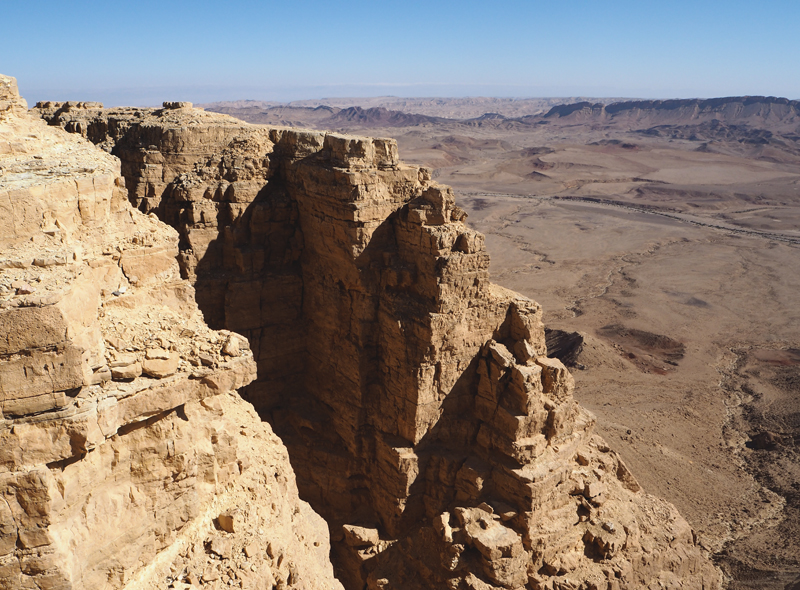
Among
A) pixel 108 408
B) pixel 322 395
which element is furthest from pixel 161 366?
pixel 322 395

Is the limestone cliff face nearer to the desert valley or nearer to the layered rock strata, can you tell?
the desert valley

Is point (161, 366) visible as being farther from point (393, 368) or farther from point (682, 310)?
point (682, 310)

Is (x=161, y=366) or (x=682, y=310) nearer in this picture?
(x=161, y=366)

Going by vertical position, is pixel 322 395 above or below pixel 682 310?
above

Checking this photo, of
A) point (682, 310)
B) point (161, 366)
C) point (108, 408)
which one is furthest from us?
point (682, 310)

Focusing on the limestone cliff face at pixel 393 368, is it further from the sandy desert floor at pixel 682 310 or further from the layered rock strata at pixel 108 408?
the layered rock strata at pixel 108 408

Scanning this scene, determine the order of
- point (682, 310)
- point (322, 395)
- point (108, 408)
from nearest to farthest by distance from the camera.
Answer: point (108, 408) → point (322, 395) → point (682, 310)

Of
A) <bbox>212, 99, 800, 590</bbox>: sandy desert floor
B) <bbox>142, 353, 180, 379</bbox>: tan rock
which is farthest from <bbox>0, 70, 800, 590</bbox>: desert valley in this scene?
<bbox>212, 99, 800, 590</bbox>: sandy desert floor

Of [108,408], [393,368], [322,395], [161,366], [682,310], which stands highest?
[161,366]
